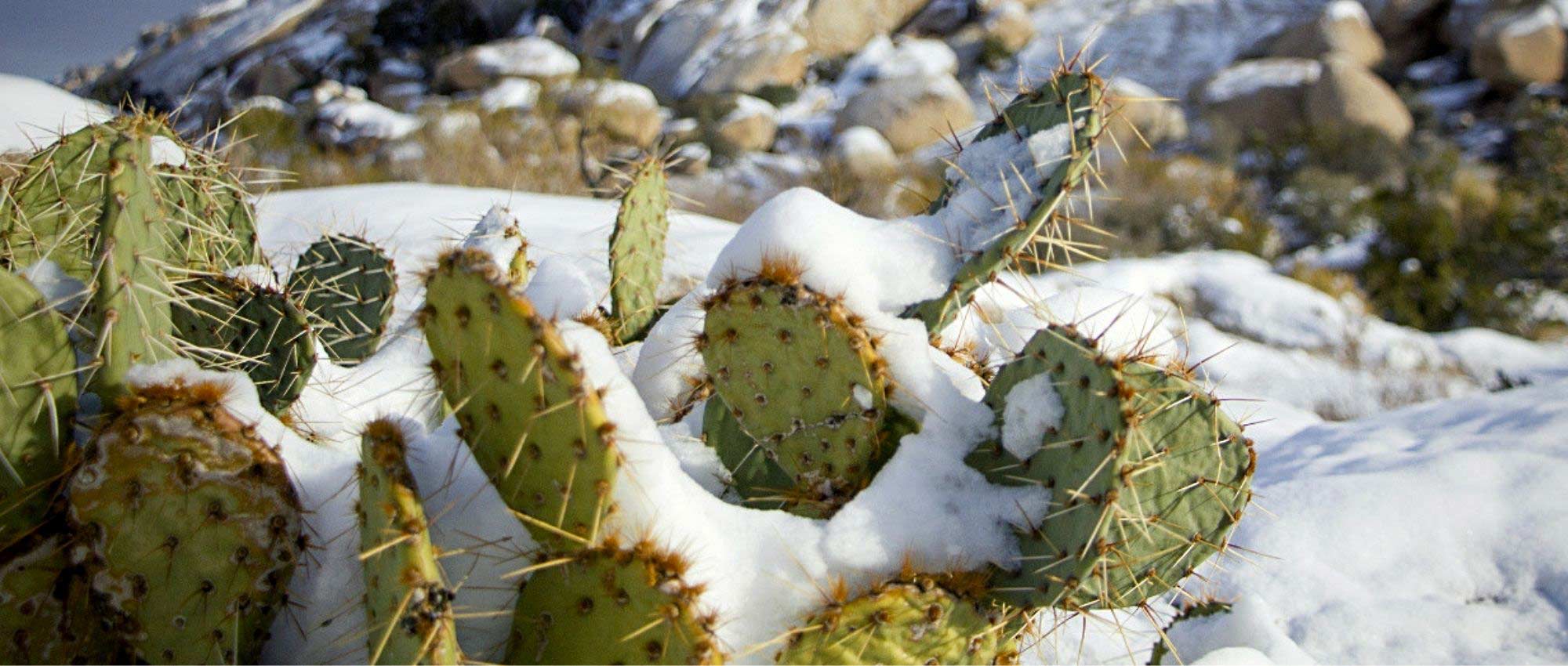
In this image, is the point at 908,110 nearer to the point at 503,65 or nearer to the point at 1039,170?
the point at 503,65

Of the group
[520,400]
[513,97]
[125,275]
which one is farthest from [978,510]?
[513,97]

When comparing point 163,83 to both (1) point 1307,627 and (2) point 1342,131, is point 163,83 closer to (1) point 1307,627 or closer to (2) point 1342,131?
(2) point 1342,131

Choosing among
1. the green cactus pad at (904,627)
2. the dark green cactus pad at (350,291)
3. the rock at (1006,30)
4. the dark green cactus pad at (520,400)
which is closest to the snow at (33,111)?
the dark green cactus pad at (350,291)

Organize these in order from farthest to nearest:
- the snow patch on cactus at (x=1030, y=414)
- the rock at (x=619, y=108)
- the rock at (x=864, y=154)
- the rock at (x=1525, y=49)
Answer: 1. the rock at (x=1525, y=49)
2. the rock at (x=619, y=108)
3. the rock at (x=864, y=154)
4. the snow patch on cactus at (x=1030, y=414)

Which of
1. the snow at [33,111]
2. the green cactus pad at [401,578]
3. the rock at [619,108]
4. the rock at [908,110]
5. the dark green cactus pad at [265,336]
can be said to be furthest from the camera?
the rock at [908,110]

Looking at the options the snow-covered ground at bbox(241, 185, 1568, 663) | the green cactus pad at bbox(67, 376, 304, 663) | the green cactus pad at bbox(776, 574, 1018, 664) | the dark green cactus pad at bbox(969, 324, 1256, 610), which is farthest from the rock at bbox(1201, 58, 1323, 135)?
the green cactus pad at bbox(67, 376, 304, 663)

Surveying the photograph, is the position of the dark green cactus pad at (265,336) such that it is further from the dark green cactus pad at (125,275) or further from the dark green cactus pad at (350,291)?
the dark green cactus pad at (350,291)

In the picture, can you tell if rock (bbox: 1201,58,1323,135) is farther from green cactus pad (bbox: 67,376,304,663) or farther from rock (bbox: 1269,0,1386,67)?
green cactus pad (bbox: 67,376,304,663)
